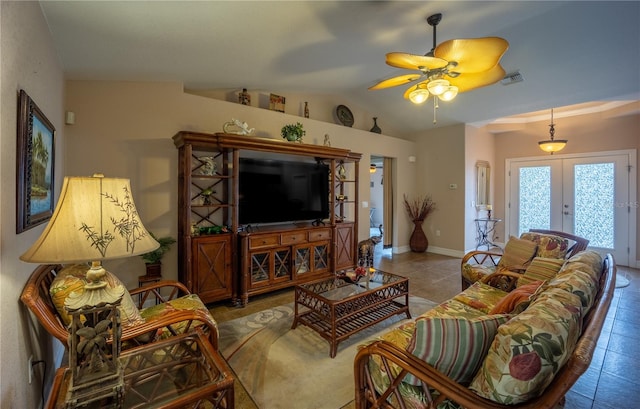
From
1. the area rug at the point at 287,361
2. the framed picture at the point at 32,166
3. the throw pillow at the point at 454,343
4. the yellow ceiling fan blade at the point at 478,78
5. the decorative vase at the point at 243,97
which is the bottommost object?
the area rug at the point at 287,361

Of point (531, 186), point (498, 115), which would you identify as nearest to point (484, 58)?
point (498, 115)

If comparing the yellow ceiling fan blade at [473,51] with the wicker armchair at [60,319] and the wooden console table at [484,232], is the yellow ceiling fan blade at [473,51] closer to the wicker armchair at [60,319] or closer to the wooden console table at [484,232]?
the wicker armchair at [60,319]

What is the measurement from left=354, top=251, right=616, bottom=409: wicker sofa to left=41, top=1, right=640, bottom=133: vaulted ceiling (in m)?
2.54

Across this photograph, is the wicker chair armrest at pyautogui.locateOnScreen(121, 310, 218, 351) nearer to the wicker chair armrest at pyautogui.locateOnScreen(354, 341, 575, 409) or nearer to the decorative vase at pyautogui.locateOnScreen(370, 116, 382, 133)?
the wicker chair armrest at pyautogui.locateOnScreen(354, 341, 575, 409)

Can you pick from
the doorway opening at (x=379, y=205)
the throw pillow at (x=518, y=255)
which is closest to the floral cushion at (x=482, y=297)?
the throw pillow at (x=518, y=255)

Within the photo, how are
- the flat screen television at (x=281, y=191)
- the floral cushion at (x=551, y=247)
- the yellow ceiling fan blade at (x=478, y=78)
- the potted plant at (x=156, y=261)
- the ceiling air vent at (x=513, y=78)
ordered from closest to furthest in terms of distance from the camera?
the yellow ceiling fan blade at (x=478, y=78) → the floral cushion at (x=551, y=247) → the potted plant at (x=156, y=261) → the flat screen television at (x=281, y=191) → the ceiling air vent at (x=513, y=78)

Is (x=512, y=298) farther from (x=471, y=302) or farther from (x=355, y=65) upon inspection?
(x=355, y=65)

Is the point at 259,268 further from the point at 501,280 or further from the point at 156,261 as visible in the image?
the point at 501,280

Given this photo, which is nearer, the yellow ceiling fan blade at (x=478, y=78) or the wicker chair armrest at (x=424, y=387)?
the wicker chair armrest at (x=424, y=387)

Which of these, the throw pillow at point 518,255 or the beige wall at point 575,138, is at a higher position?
the beige wall at point 575,138

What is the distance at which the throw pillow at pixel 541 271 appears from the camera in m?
2.31

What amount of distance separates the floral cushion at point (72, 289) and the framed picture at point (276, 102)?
10.8 ft

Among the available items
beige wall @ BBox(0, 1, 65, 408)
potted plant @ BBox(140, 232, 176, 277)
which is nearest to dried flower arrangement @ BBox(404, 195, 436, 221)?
potted plant @ BBox(140, 232, 176, 277)

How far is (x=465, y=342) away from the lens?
1166 mm
